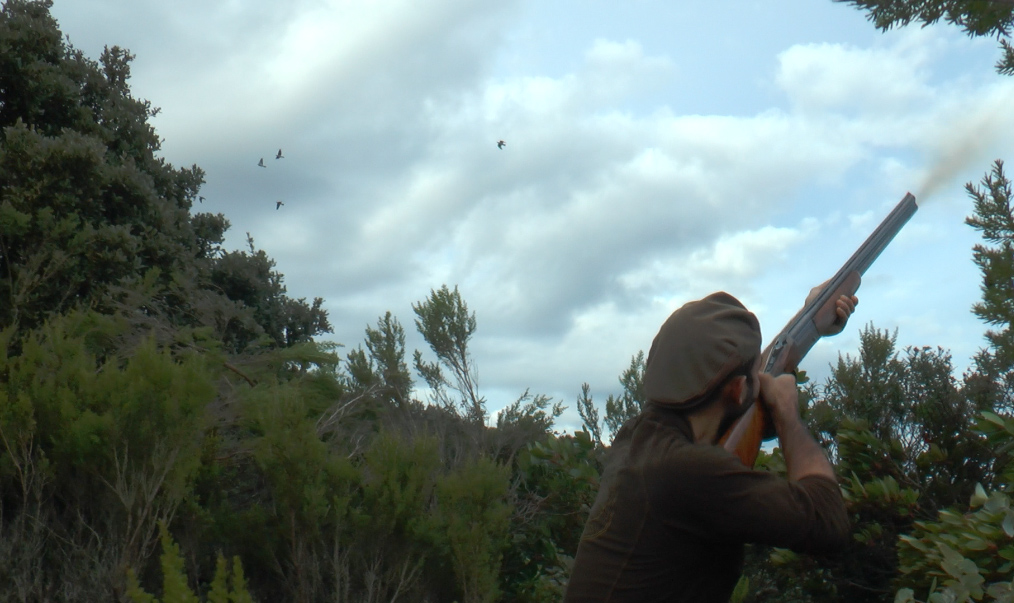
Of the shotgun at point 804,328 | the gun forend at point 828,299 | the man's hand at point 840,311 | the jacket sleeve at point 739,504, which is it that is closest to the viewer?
the jacket sleeve at point 739,504

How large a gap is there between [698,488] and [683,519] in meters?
0.11

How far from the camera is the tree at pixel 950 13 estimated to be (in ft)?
13.0

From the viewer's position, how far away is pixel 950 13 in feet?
13.7

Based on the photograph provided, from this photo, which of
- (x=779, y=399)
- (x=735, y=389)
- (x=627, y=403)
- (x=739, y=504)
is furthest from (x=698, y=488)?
(x=627, y=403)

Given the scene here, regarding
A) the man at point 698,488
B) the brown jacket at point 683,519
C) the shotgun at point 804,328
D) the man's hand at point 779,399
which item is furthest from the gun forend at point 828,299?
the brown jacket at point 683,519

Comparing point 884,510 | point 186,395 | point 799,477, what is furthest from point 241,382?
point 799,477

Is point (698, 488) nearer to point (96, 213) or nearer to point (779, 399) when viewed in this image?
point (779, 399)

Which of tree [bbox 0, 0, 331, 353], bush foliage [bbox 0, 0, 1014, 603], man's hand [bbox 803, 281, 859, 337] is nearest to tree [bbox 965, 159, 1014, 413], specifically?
bush foliage [bbox 0, 0, 1014, 603]

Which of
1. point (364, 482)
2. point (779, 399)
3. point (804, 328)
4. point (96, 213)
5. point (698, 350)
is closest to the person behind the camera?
point (698, 350)

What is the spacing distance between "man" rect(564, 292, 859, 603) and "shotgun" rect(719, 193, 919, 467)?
2.0 inches

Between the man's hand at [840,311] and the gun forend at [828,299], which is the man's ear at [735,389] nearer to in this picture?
the gun forend at [828,299]

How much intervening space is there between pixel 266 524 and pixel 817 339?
14.2ft

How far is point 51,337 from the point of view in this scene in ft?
21.1

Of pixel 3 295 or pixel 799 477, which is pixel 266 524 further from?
pixel 3 295
